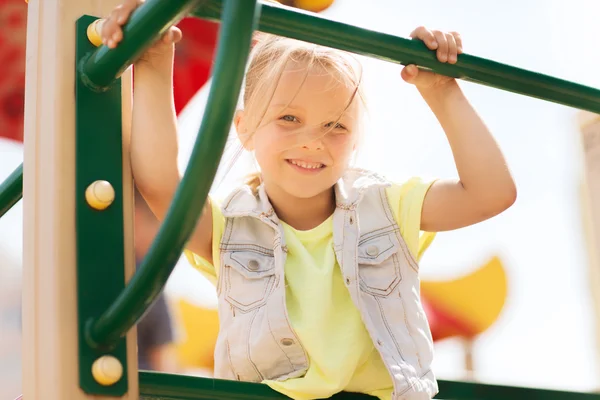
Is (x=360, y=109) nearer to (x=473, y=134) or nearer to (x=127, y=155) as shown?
(x=473, y=134)

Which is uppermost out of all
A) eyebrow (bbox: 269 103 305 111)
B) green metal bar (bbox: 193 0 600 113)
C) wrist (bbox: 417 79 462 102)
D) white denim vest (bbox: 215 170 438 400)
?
eyebrow (bbox: 269 103 305 111)

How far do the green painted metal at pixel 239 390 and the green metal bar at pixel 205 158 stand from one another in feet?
0.54

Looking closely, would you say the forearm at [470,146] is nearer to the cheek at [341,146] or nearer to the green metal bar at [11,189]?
the cheek at [341,146]

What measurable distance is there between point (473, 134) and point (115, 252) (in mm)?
551

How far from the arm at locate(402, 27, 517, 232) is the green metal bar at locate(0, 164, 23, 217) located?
46cm

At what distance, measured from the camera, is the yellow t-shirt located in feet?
3.30

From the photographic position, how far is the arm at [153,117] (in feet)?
2.24

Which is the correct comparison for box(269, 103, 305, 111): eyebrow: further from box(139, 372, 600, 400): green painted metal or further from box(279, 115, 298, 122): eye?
box(139, 372, 600, 400): green painted metal

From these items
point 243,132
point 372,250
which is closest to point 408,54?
point 372,250

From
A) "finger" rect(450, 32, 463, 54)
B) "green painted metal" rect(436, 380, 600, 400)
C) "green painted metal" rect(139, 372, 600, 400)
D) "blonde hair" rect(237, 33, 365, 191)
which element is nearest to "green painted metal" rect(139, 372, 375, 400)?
"green painted metal" rect(139, 372, 600, 400)

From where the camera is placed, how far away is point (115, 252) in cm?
64

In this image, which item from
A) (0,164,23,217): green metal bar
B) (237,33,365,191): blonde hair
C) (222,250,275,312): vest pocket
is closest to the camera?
(0,164,23,217): green metal bar

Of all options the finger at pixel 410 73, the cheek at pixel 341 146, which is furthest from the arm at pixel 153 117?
the cheek at pixel 341 146

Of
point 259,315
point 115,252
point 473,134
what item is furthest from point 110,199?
point 473,134
